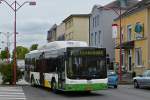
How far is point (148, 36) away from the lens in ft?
160

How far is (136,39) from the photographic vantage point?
171 feet

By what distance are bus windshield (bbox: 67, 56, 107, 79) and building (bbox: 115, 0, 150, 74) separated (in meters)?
23.5

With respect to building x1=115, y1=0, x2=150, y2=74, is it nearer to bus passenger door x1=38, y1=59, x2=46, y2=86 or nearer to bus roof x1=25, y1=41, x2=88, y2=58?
bus roof x1=25, y1=41, x2=88, y2=58

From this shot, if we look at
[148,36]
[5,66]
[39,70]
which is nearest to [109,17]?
[148,36]

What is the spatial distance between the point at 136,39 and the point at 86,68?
28.0 metres

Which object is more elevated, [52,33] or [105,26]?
[52,33]

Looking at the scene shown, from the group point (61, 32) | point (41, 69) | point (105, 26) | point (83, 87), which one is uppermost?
point (61, 32)

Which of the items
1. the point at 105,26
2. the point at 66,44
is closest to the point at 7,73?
the point at 66,44

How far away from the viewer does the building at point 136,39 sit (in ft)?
161

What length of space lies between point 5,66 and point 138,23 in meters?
19.0

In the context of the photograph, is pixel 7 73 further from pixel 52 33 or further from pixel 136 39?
pixel 52 33

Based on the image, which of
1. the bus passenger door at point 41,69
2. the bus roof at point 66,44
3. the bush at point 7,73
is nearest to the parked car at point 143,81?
the bus roof at point 66,44

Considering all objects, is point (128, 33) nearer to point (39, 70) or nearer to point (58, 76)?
point (39, 70)

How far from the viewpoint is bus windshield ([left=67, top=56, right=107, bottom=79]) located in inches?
972
